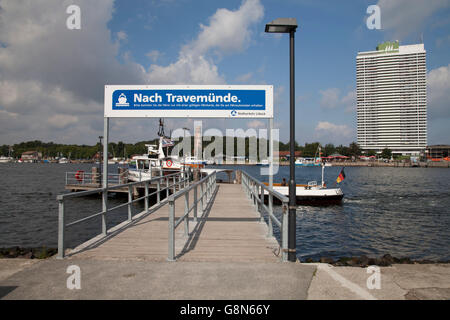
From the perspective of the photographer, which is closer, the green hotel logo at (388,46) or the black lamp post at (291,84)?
the black lamp post at (291,84)

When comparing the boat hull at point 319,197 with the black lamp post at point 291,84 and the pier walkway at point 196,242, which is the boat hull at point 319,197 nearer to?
the pier walkway at point 196,242

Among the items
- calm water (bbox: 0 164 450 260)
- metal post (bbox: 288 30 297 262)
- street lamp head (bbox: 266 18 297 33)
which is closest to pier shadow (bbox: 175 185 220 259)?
metal post (bbox: 288 30 297 262)

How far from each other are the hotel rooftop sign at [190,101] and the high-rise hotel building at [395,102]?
185239 millimetres

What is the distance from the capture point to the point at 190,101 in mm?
7918

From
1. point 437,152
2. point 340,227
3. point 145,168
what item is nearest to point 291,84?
point 340,227

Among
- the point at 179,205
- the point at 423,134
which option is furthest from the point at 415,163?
the point at 179,205

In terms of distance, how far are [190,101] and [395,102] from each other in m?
193

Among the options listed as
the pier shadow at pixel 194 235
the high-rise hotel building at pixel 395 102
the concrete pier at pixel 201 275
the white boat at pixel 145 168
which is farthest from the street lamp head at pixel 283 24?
the high-rise hotel building at pixel 395 102

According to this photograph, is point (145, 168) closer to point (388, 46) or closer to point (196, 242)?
point (196, 242)

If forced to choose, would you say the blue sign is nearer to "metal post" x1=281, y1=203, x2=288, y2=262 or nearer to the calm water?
"metal post" x1=281, y1=203, x2=288, y2=262

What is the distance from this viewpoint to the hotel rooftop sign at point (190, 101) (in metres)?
7.83

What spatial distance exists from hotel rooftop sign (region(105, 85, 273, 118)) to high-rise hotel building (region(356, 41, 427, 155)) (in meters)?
185

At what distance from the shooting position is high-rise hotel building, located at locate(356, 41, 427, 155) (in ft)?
554

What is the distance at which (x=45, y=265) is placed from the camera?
483 centimetres
